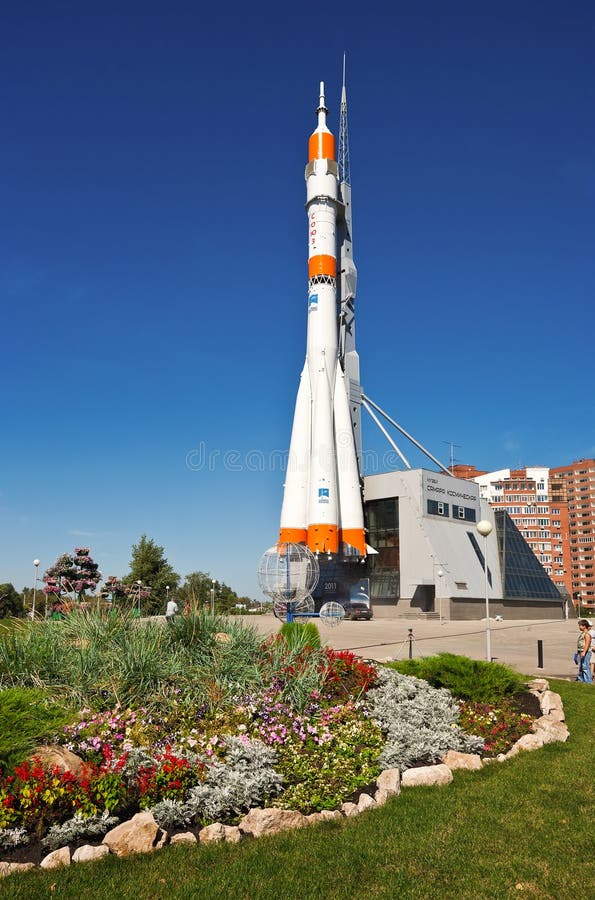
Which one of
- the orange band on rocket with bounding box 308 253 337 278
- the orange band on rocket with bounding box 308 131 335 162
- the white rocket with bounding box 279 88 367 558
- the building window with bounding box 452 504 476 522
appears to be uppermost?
the orange band on rocket with bounding box 308 131 335 162

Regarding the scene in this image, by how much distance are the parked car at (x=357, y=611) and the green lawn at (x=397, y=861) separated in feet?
149

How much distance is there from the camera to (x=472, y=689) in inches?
454

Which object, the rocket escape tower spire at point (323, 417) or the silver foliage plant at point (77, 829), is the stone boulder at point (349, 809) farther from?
the rocket escape tower spire at point (323, 417)

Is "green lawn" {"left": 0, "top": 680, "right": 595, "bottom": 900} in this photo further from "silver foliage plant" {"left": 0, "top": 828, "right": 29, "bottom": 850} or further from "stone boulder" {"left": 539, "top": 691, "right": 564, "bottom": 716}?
"stone boulder" {"left": 539, "top": 691, "right": 564, "bottom": 716}

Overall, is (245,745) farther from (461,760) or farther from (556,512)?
(556,512)

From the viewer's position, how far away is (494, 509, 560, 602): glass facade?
64.6 metres

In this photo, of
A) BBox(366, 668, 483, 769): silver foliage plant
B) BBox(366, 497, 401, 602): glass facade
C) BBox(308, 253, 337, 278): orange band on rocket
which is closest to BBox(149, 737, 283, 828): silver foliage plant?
BBox(366, 668, 483, 769): silver foliage plant

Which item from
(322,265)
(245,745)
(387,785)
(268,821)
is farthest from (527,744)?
(322,265)

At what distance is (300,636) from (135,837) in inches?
273

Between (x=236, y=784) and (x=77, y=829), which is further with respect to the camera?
(x=236, y=784)

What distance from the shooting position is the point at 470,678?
11.8 m

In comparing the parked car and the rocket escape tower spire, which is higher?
the rocket escape tower spire

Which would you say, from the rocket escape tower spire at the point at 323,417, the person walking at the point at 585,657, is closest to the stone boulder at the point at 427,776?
the person walking at the point at 585,657

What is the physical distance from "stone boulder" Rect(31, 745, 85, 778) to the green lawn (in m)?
1.20
